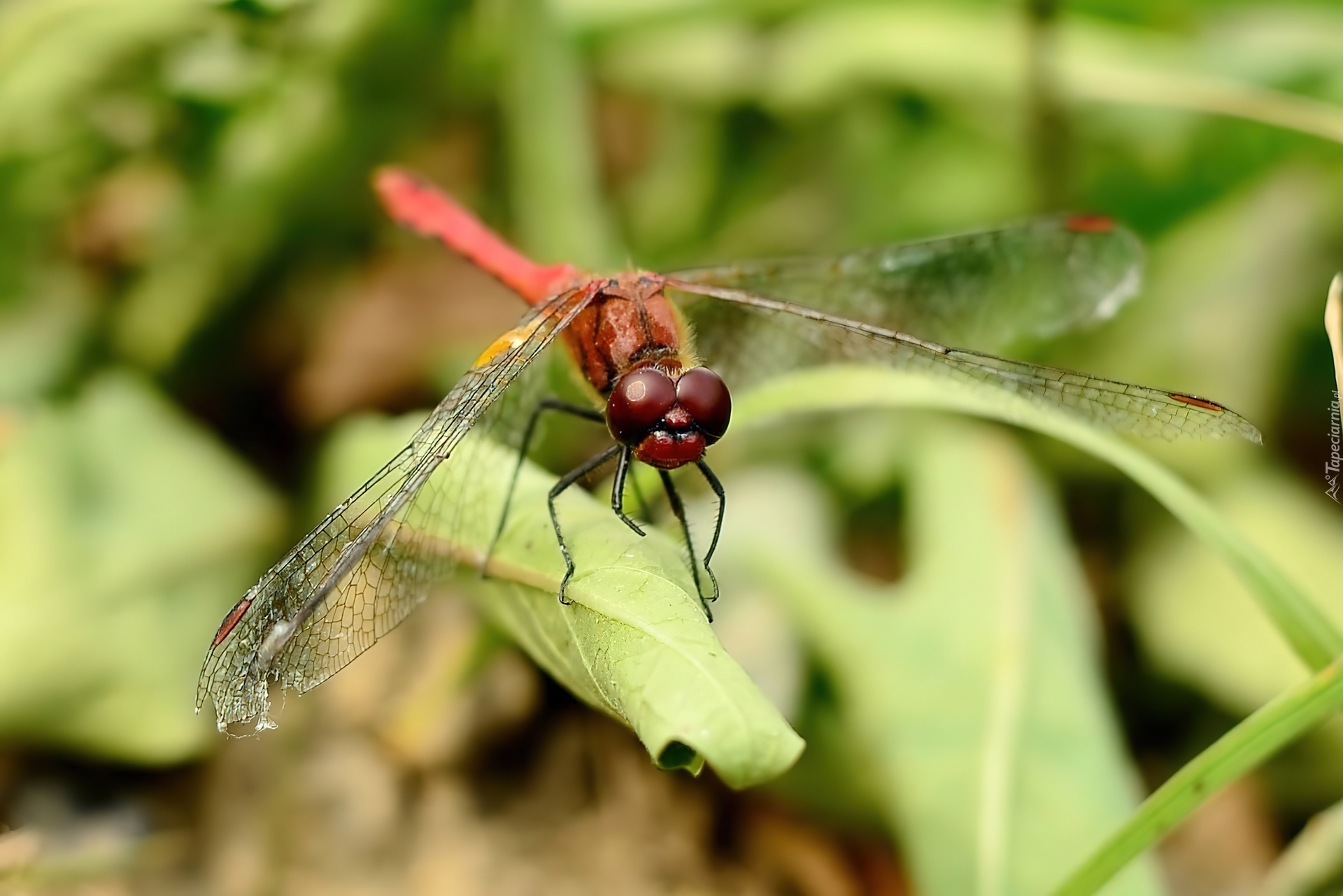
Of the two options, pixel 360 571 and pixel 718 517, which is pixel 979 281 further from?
pixel 360 571

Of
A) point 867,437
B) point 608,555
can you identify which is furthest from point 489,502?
point 867,437

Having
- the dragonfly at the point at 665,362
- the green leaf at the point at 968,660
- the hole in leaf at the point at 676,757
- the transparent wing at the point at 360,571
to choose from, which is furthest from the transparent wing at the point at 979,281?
the hole in leaf at the point at 676,757

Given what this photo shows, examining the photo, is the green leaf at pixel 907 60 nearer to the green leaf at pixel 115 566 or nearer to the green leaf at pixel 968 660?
the green leaf at pixel 968 660

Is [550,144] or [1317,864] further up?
[550,144]

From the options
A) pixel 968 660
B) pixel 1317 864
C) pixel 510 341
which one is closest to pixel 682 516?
pixel 510 341

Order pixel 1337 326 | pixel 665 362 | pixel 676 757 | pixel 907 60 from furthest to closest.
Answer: pixel 907 60 < pixel 665 362 < pixel 1337 326 < pixel 676 757

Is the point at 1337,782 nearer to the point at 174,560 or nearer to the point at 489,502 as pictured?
the point at 489,502
